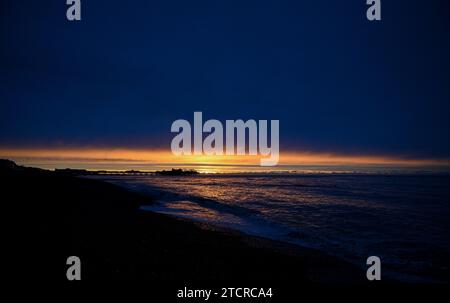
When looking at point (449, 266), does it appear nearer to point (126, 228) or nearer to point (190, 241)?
point (190, 241)

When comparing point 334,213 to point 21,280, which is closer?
point 21,280

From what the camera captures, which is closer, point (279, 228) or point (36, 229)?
point (36, 229)

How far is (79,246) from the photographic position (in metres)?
9.27

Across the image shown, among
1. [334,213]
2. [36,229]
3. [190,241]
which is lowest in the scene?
[334,213]

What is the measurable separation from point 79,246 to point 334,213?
20436 millimetres

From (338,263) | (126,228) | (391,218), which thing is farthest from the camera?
(391,218)

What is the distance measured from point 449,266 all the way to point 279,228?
337 inches
